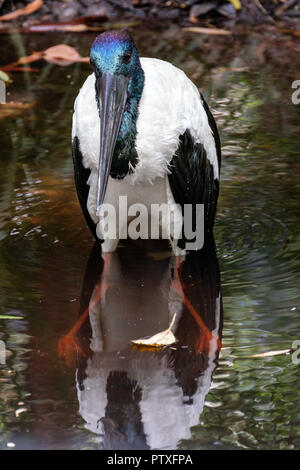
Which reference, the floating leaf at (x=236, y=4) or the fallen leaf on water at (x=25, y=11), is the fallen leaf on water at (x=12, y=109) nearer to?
the fallen leaf on water at (x=25, y=11)

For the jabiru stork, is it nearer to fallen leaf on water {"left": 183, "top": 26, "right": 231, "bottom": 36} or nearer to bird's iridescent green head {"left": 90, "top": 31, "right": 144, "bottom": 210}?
bird's iridescent green head {"left": 90, "top": 31, "right": 144, "bottom": 210}

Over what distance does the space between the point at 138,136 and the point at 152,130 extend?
0.09 m

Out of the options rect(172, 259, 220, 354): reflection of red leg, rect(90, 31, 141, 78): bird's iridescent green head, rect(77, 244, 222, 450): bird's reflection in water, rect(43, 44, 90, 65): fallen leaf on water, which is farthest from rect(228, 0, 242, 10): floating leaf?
rect(90, 31, 141, 78): bird's iridescent green head

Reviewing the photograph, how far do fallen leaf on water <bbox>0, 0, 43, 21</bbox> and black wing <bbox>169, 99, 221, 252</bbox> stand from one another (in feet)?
17.5

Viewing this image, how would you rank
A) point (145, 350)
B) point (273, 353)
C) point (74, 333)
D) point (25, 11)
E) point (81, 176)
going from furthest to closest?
1. point (25, 11)
2. point (81, 176)
3. point (74, 333)
4. point (145, 350)
5. point (273, 353)

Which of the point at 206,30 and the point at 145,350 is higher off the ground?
the point at 206,30

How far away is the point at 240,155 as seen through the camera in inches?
271

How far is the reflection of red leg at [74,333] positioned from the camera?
184 inches

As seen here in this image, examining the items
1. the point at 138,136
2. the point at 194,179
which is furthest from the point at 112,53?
the point at 194,179

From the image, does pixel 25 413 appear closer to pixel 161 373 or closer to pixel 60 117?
pixel 161 373

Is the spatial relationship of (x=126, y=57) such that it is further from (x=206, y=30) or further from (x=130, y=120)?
(x=206, y=30)

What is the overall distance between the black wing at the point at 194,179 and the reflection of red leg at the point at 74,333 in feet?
1.76

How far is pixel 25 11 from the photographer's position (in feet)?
34.2

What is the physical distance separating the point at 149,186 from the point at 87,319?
2.76 feet
